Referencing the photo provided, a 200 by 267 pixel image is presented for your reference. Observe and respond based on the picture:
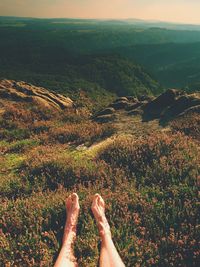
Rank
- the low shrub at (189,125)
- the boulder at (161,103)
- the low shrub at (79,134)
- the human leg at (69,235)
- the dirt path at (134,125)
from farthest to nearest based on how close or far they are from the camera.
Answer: the boulder at (161,103)
the dirt path at (134,125)
the low shrub at (79,134)
the low shrub at (189,125)
the human leg at (69,235)

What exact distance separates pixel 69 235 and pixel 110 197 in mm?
1138

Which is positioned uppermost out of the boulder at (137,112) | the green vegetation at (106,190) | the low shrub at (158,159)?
the low shrub at (158,159)

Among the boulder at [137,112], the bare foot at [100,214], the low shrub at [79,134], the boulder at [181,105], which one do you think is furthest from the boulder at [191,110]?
the bare foot at [100,214]

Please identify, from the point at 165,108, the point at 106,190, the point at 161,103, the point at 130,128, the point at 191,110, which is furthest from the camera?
the point at 161,103

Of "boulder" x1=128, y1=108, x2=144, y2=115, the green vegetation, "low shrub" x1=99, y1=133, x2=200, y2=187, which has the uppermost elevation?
"low shrub" x1=99, y1=133, x2=200, y2=187

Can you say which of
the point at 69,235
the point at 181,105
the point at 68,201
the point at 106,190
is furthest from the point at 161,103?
the point at 69,235

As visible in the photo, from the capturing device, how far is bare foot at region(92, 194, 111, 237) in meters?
4.41

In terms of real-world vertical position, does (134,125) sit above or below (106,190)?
below

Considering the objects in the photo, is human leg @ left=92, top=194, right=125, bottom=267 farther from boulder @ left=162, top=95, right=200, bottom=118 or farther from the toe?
boulder @ left=162, top=95, right=200, bottom=118

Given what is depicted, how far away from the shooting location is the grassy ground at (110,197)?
4180 millimetres

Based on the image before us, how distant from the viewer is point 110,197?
5.26 metres

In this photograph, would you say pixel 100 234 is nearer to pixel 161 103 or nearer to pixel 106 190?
pixel 106 190

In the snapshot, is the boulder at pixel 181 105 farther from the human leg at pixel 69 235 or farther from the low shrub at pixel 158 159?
the human leg at pixel 69 235

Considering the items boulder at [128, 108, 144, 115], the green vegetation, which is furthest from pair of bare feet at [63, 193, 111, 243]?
boulder at [128, 108, 144, 115]
